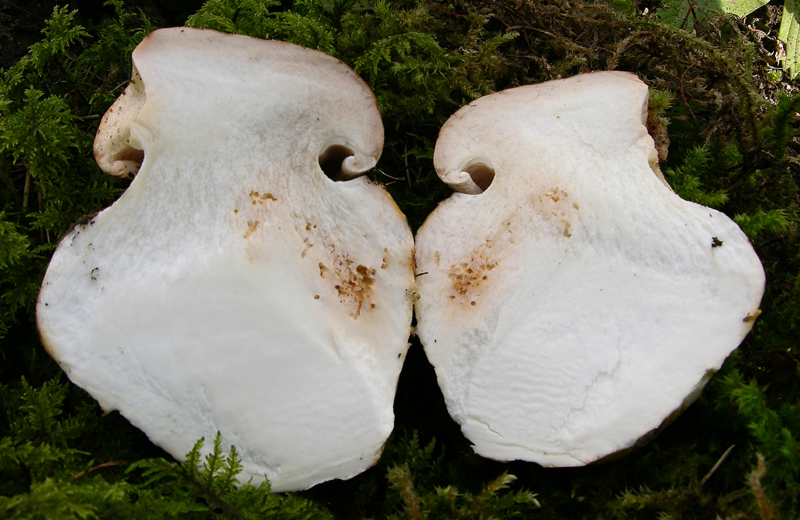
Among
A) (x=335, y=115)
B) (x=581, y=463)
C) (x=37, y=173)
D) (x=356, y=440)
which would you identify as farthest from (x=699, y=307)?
(x=37, y=173)

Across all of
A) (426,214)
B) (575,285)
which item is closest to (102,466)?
(426,214)

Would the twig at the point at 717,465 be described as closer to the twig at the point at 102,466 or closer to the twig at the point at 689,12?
the twig at the point at 102,466

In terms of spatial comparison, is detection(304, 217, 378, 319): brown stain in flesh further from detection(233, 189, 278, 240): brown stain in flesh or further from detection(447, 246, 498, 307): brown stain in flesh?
detection(447, 246, 498, 307): brown stain in flesh

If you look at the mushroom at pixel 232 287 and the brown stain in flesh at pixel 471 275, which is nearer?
the mushroom at pixel 232 287

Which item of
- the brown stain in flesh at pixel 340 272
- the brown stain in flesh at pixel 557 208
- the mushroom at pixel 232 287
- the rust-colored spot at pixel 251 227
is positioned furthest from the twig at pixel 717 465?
the rust-colored spot at pixel 251 227

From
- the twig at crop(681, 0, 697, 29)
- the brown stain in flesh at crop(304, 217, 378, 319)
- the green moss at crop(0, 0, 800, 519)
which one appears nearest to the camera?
the green moss at crop(0, 0, 800, 519)

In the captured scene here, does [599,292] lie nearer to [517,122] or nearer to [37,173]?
[517,122]

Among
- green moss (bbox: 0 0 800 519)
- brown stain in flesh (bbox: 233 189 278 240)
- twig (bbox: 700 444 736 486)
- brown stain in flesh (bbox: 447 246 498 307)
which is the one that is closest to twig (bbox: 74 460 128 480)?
green moss (bbox: 0 0 800 519)

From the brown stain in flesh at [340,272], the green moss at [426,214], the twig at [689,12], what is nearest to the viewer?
the green moss at [426,214]
